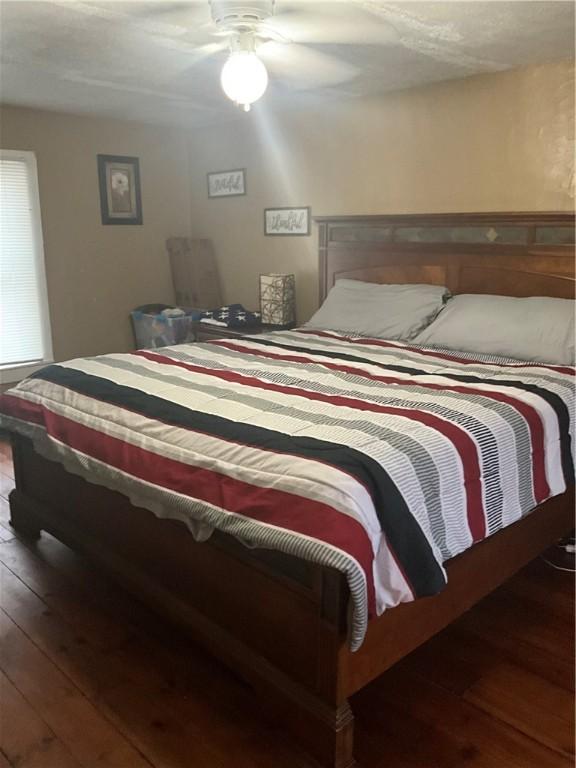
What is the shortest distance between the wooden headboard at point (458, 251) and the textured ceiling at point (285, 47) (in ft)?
2.32

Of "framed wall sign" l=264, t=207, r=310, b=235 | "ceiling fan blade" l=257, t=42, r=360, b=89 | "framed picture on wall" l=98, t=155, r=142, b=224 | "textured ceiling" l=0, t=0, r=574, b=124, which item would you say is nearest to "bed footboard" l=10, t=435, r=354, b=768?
"textured ceiling" l=0, t=0, r=574, b=124

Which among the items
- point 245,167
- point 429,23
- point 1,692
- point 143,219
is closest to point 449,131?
point 429,23

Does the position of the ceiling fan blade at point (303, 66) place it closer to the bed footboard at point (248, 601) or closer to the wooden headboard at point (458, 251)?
the wooden headboard at point (458, 251)

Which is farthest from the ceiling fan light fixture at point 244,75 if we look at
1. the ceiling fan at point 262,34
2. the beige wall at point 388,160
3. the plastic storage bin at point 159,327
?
the plastic storage bin at point 159,327

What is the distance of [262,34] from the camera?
2492 mm

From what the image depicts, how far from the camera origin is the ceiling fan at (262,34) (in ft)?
7.24

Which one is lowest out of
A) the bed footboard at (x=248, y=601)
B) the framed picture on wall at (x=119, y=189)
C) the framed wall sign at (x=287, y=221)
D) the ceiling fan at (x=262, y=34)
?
the bed footboard at (x=248, y=601)

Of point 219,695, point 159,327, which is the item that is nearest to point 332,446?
point 219,695

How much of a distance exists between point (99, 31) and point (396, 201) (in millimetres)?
1792

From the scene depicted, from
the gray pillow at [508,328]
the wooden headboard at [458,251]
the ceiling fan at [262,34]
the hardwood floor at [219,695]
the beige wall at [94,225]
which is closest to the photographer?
the hardwood floor at [219,695]

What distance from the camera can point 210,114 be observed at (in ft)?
13.7

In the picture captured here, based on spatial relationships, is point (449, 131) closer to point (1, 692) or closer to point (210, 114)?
point (210, 114)

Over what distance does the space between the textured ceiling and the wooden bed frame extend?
0.79 meters

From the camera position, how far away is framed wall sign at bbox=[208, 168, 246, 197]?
449 centimetres
